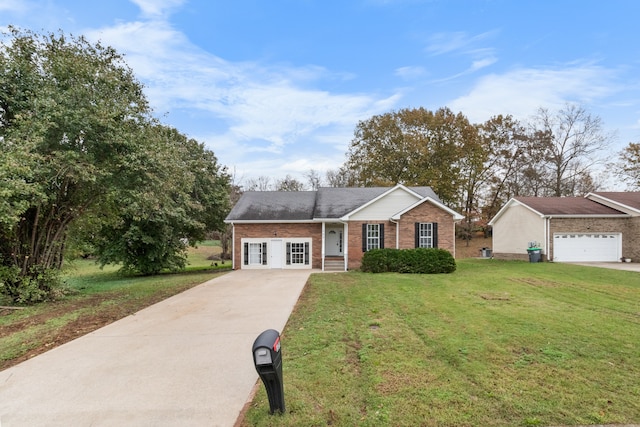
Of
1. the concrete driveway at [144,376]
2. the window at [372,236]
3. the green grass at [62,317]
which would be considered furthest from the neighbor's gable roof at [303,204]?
the concrete driveway at [144,376]

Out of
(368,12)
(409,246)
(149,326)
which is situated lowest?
(149,326)

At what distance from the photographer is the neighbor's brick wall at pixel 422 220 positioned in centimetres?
1747

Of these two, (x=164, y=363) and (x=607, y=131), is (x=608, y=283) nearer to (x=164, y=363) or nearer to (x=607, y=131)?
(x=164, y=363)

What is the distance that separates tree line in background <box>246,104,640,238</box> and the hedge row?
16.6 meters

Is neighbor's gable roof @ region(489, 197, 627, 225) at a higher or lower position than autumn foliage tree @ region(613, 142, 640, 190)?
lower

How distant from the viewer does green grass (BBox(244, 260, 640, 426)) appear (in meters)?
3.23

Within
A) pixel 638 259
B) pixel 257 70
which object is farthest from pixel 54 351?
pixel 638 259

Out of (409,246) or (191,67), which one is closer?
(191,67)

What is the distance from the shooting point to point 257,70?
14.9 metres

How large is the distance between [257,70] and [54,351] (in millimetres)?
13069

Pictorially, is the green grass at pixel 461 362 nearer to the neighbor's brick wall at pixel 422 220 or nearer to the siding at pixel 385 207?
the neighbor's brick wall at pixel 422 220

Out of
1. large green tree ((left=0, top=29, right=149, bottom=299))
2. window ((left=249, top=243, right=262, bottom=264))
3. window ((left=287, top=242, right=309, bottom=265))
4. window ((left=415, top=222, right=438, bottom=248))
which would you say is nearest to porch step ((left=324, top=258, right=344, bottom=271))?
window ((left=287, top=242, right=309, bottom=265))

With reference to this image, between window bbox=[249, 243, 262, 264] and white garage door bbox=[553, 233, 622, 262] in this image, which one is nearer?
window bbox=[249, 243, 262, 264]

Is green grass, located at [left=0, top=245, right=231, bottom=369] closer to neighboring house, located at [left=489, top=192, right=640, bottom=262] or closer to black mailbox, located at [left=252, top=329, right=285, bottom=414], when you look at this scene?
black mailbox, located at [left=252, top=329, right=285, bottom=414]
